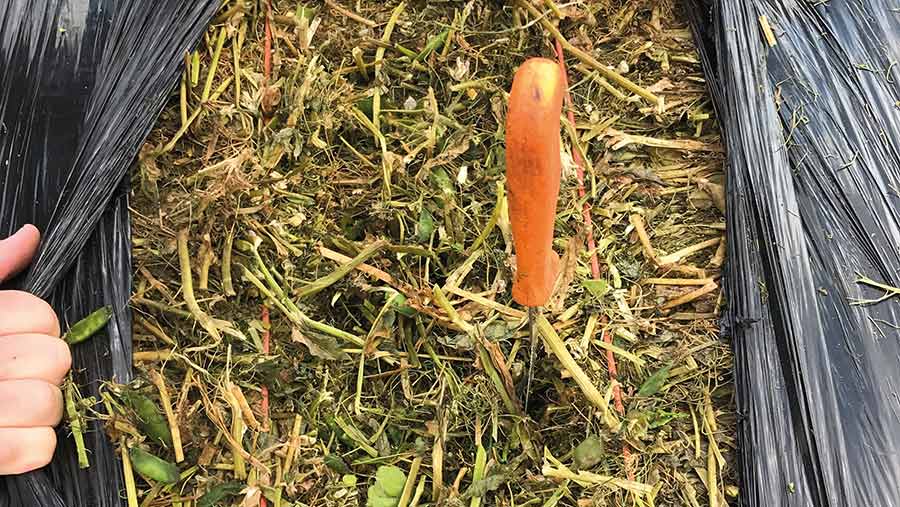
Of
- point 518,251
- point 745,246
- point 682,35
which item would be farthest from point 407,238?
point 682,35

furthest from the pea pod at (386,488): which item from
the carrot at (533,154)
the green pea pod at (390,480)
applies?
the carrot at (533,154)

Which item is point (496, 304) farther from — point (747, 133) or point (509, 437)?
point (747, 133)

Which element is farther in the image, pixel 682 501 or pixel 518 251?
pixel 682 501

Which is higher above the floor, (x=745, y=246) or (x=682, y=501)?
(x=745, y=246)

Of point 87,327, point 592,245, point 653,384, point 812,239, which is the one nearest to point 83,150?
point 87,327

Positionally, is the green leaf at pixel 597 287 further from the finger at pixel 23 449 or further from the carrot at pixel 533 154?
the finger at pixel 23 449

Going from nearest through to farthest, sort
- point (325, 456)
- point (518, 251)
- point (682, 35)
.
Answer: point (518, 251) < point (325, 456) < point (682, 35)

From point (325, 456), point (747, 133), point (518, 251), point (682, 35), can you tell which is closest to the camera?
point (518, 251)

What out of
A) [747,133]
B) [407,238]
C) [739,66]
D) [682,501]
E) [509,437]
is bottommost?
[682,501]

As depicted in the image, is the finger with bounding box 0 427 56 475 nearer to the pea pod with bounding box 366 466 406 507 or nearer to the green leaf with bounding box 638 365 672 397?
the pea pod with bounding box 366 466 406 507
